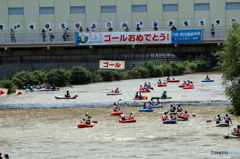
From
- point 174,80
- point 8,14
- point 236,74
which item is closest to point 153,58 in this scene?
point 174,80

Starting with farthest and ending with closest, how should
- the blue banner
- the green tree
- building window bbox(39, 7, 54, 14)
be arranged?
building window bbox(39, 7, 54, 14) < the blue banner < the green tree

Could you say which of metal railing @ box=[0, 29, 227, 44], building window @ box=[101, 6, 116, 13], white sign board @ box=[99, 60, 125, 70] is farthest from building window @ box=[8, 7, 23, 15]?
white sign board @ box=[99, 60, 125, 70]

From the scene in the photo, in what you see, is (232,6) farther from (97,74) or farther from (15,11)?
(15,11)

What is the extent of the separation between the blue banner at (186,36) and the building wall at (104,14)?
26.5 feet

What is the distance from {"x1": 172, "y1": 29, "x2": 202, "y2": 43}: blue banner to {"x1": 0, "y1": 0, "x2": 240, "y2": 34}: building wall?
8066 millimetres

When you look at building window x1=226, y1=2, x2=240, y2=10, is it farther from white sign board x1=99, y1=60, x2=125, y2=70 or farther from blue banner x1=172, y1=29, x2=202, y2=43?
white sign board x1=99, y1=60, x2=125, y2=70

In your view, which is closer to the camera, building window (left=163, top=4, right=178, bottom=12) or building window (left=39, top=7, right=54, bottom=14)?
building window (left=163, top=4, right=178, bottom=12)

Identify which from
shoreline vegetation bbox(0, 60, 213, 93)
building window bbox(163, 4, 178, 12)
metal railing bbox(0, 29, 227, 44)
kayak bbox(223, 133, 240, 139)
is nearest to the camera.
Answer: kayak bbox(223, 133, 240, 139)

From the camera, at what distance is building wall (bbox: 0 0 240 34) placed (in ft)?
163

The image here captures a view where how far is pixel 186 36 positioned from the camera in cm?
4156

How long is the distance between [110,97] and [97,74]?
16749 mm

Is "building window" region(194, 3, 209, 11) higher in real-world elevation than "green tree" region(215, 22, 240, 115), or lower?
higher

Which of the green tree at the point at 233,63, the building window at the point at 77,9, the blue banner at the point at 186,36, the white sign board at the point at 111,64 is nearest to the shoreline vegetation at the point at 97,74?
the white sign board at the point at 111,64

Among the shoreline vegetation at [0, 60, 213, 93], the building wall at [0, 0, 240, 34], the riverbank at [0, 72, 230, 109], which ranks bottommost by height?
the riverbank at [0, 72, 230, 109]
